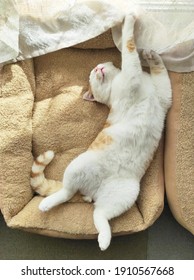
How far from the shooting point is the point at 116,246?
5.16 feet

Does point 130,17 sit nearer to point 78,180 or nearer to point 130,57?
point 130,57

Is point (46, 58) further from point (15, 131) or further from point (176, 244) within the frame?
point (176, 244)

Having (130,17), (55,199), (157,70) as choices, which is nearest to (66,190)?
(55,199)

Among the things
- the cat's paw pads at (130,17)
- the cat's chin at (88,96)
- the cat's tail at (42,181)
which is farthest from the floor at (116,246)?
the cat's paw pads at (130,17)

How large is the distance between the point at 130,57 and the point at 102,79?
14 centimetres

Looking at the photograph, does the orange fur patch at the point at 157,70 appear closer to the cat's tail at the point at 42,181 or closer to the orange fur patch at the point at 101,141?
the orange fur patch at the point at 101,141

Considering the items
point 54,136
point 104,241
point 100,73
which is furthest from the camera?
point 54,136

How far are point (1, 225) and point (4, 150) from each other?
1.23ft

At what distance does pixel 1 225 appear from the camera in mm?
1612

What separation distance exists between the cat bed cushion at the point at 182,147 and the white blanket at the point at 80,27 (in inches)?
3.1

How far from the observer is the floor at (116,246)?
1.57 meters

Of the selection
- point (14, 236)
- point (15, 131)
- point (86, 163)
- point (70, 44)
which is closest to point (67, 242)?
point (14, 236)

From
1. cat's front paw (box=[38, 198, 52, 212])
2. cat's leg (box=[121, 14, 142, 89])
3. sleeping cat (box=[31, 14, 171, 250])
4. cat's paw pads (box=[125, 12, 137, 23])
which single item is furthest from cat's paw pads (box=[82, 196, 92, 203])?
cat's paw pads (box=[125, 12, 137, 23])

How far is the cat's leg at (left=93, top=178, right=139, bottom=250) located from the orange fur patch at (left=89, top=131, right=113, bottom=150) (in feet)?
0.44
